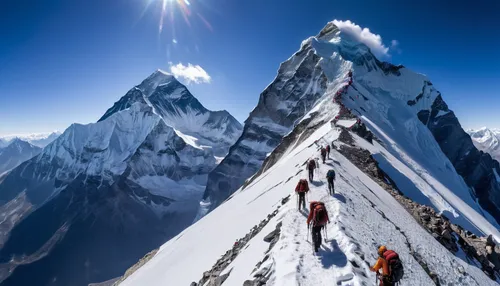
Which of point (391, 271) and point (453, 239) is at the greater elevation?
point (453, 239)

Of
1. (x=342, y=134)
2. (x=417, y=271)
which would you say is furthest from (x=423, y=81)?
(x=417, y=271)

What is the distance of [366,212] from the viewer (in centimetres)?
1836

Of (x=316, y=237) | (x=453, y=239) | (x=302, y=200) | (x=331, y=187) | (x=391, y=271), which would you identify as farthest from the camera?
(x=453, y=239)

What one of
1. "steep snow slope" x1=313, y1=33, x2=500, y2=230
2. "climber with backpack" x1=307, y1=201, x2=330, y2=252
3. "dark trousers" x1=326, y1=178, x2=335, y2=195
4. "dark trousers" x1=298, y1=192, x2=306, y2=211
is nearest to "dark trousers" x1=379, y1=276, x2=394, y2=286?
"climber with backpack" x1=307, y1=201, x2=330, y2=252

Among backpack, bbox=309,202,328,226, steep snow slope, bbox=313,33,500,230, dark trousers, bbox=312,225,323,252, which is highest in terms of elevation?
steep snow slope, bbox=313,33,500,230

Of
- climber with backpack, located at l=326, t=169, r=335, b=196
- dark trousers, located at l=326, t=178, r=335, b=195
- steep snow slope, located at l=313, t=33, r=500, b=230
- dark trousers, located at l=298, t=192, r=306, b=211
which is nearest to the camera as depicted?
dark trousers, located at l=298, t=192, r=306, b=211

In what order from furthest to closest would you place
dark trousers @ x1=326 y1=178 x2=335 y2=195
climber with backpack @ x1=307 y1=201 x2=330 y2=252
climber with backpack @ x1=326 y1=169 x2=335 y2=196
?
dark trousers @ x1=326 y1=178 x2=335 y2=195, climber with backpack @ x1=326 y1=169 x2=335 y2=196, climber with backpack @ x1=307 y1=201 x2=330 y2=252

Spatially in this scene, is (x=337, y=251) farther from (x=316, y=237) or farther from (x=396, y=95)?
(x=396, y=95)

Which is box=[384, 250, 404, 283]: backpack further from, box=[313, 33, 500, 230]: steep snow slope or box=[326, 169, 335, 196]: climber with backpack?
box=[313, 33, 500, 230]: steep snow slope

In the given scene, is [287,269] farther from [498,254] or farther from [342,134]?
[342,134]

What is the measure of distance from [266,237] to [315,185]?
8452 millimetres

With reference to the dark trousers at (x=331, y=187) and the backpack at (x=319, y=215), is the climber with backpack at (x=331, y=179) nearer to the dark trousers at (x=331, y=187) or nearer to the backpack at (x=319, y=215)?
the dark trousers at (x=331, y=187)

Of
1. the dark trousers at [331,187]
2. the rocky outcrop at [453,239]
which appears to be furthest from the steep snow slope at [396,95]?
the dark trousers at [331,187]

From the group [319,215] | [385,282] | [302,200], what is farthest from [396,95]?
[385,282]
